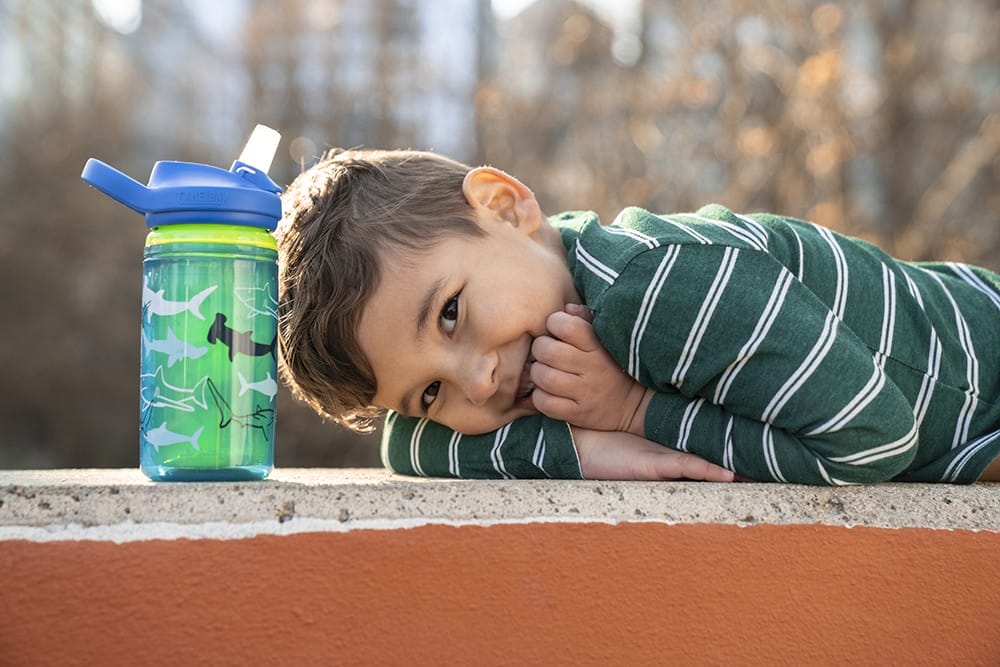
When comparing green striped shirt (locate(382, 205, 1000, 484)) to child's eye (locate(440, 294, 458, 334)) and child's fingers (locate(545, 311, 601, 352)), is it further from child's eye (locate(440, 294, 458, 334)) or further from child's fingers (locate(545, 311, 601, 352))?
child's eye (locate(440, 294, 458, 334))

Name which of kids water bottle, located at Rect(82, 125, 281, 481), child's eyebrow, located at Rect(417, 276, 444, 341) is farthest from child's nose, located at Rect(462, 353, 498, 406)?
kids water bottle, located at Rect(82, 125, 281, 481)

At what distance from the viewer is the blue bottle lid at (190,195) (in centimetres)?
155

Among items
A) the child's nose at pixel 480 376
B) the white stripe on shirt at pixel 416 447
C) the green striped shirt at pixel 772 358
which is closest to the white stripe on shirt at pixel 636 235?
the green striped shirt at pixel 772 358

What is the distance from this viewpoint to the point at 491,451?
2.04m

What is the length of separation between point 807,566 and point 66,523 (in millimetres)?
1086

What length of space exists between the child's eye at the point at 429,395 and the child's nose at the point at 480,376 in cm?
13

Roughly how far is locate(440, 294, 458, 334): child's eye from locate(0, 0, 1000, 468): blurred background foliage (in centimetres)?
366

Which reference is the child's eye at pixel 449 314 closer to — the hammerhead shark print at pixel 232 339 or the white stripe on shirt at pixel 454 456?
the white stripe on shirt at pixel 454 456

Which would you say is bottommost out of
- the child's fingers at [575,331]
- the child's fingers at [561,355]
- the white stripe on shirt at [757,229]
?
the child's fingers at [561,355]

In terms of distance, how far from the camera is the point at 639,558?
1500 millimetres

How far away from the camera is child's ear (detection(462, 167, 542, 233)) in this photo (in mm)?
2088

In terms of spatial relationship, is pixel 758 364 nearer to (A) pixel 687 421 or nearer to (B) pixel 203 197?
(A) pixel 687 421

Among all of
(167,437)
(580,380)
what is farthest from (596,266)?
(167,437)

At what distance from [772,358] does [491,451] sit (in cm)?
61
